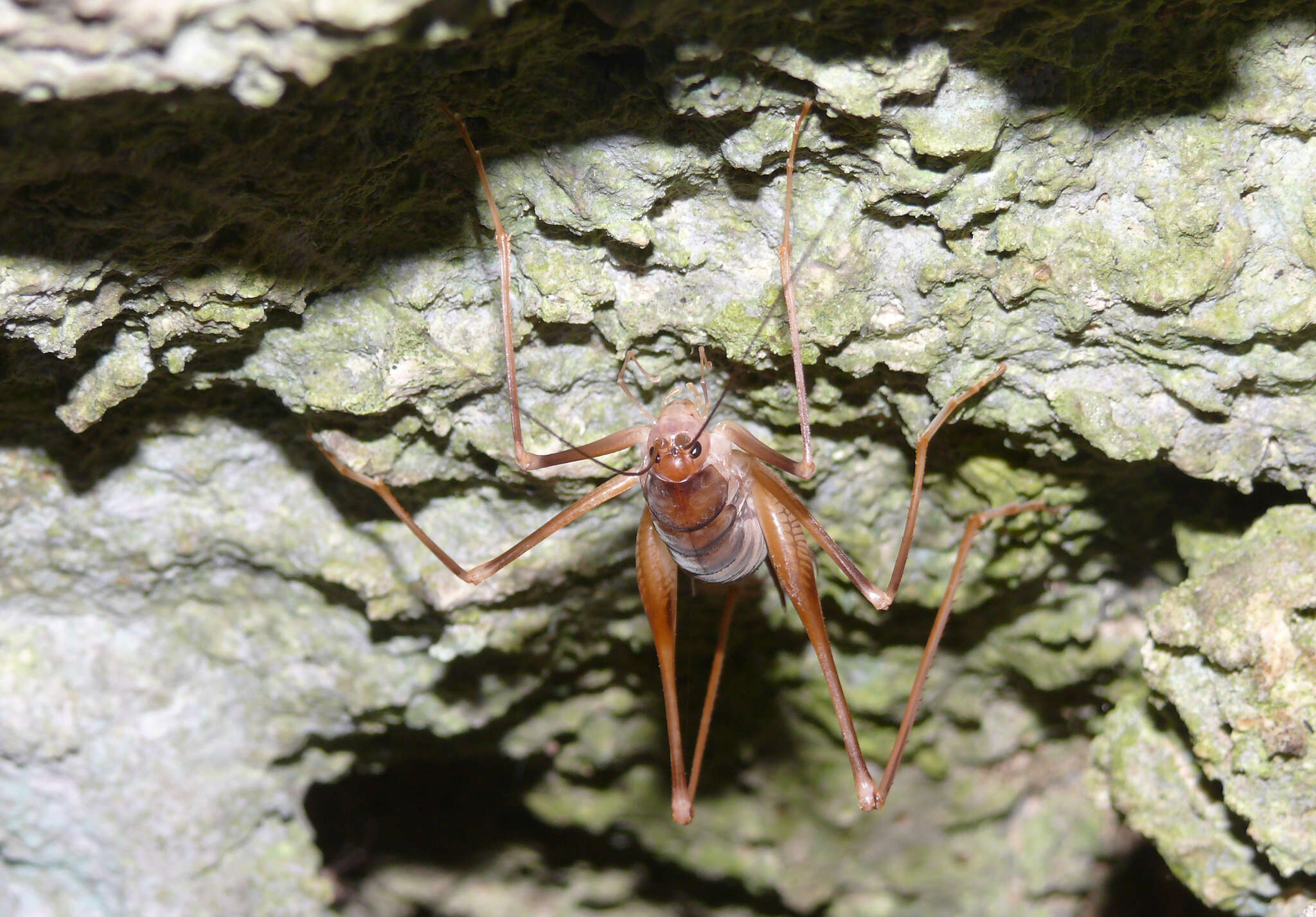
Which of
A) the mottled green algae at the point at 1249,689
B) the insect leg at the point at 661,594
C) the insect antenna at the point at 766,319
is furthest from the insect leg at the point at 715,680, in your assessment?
the mottled green algae at the point at 1249,689

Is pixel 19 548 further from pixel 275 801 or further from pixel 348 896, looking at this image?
pixel 348 896

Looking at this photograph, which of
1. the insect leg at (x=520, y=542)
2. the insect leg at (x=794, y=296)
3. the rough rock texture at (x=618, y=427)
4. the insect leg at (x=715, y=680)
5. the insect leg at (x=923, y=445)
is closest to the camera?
the rough rock texture at (x=618, y=427)

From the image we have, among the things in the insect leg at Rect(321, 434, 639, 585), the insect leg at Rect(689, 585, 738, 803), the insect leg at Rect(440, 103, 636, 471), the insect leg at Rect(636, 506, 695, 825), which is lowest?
the insect leg at Rect(689, 585, 738, 803)

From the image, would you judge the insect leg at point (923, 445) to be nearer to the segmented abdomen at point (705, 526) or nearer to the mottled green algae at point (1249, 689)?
the segmented abdomen at point (705, 526)

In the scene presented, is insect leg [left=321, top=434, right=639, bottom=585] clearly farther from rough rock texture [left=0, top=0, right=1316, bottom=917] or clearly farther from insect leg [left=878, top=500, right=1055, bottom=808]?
insect leg [left=878, top=500, right=1055, bottom=808]

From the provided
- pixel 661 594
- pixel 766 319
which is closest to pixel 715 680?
pixel 661 594

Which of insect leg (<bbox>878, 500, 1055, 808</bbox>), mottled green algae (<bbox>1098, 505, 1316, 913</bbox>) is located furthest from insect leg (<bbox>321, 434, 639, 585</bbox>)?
mottled green algae (<bbox>1098, 505, 1316, 913</bbox>)
